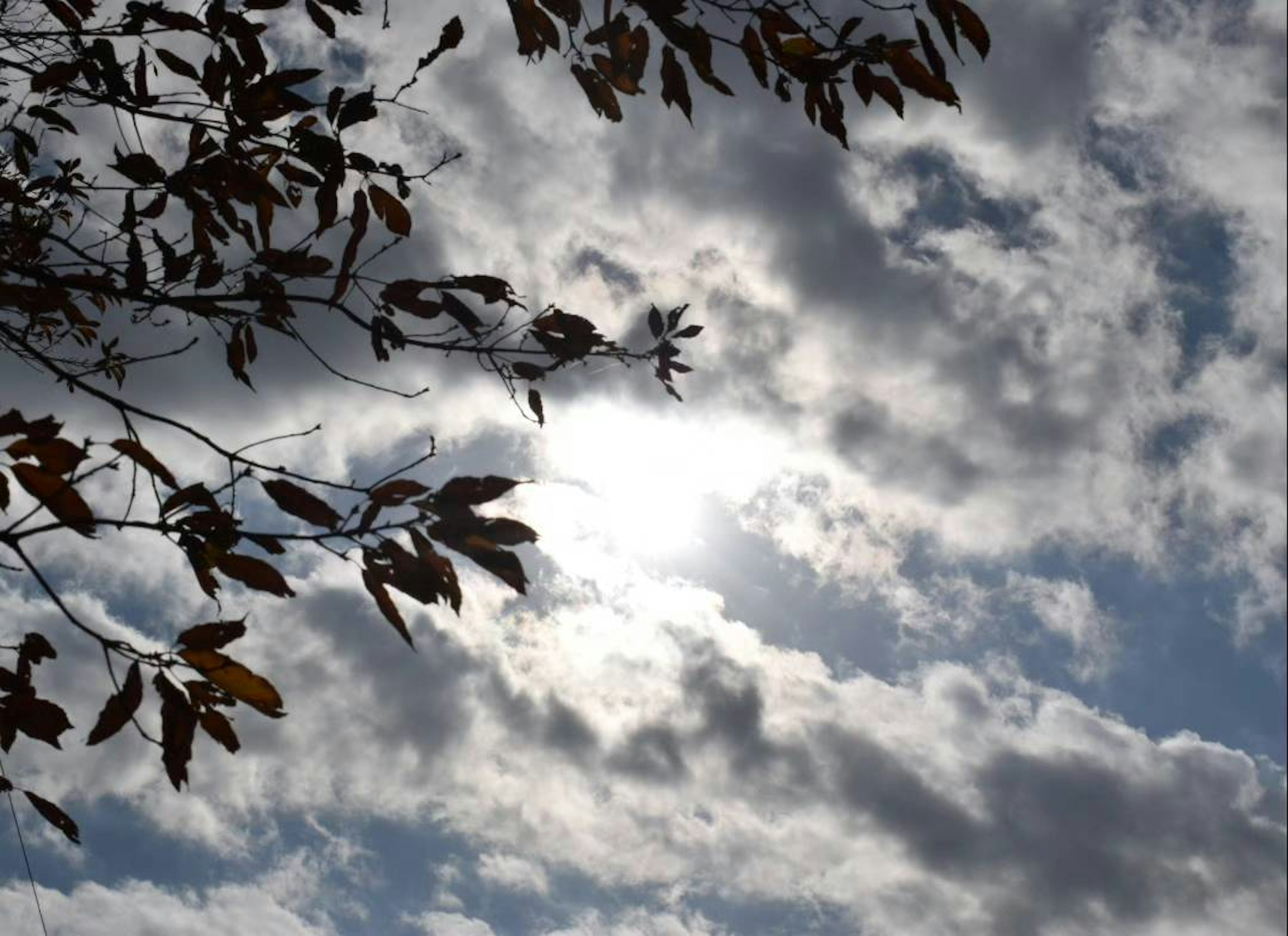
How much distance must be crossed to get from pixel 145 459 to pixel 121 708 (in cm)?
68

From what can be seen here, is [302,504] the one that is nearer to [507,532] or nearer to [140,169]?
[507,532]

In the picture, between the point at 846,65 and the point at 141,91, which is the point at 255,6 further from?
the point at 846,65

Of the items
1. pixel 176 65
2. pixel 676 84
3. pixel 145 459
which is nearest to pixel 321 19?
pixel 176 65

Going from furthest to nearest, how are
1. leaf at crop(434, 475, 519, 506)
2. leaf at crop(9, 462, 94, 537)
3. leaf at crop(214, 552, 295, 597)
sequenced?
leaf at crop(214, 552, 295, 597) < leaf at crop(434, 475, 519, 506) < leaf at crop(9, 462, 94, 537)

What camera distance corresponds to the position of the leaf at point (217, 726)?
2.81 meters

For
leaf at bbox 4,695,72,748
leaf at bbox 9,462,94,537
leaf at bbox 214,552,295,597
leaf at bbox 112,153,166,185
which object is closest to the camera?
leaf at bbox 9,462,94,537

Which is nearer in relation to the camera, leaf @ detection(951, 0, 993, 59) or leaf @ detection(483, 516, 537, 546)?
leaf @ detection(483, 516, 537, 546)

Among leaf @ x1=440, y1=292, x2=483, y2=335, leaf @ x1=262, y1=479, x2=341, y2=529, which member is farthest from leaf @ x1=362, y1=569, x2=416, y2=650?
leaf @ x1=440, y1=292, x2=483, y2=335

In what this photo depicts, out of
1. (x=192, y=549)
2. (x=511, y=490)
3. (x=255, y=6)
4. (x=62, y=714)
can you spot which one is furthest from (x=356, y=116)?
(x=62, y=714)

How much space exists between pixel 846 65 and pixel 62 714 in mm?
3635

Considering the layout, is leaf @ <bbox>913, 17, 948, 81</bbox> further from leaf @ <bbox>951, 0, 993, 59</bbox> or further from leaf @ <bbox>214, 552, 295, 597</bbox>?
leaf @ <bbox>214, 552, 295, 597</bbox>

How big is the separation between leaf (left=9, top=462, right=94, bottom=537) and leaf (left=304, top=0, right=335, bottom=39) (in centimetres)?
244

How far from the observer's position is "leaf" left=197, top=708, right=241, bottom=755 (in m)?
2.81

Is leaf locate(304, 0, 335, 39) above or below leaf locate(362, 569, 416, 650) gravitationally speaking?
above
